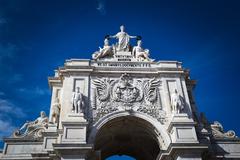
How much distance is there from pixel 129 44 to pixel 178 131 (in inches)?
380

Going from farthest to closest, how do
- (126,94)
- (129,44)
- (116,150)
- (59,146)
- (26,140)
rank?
(129,44), (116,150), (126,94), (26,140), (59,146)

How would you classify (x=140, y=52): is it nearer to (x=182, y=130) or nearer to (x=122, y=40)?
(x=122, y=40)

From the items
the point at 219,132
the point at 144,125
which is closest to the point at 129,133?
the point at 144,125

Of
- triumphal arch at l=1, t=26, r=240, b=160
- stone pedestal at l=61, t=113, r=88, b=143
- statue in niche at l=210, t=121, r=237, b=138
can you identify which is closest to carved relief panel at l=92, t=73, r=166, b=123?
triumphal arch at l=1, t=26, r=240, b=160

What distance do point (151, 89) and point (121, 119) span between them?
10.6 ft

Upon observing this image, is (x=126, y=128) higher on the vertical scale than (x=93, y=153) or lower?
higher

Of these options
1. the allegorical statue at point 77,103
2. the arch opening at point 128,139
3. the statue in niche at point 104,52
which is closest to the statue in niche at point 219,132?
the arch opening at point 128,139

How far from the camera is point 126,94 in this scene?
1895 centimetres

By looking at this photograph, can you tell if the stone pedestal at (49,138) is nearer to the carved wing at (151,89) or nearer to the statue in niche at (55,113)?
the statue in niche at (55,113)

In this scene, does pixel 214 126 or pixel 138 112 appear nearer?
pixel 138 112

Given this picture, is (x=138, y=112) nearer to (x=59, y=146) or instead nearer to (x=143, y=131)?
(x=143, y=131)

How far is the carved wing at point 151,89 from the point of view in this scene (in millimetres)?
19031

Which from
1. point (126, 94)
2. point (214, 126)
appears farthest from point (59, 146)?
point (214, 126)

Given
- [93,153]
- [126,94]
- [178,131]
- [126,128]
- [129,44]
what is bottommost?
[93,153]
